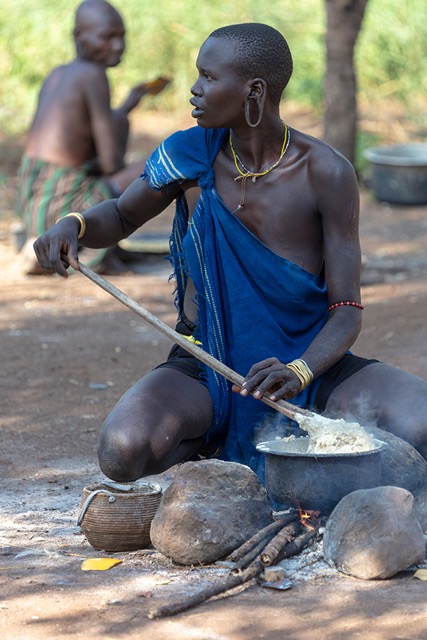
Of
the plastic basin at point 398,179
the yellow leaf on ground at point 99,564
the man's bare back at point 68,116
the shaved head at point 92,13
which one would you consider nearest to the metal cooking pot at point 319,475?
the yellow leaf on ground at point 99,564

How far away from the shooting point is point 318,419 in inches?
123

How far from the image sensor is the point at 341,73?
845cm

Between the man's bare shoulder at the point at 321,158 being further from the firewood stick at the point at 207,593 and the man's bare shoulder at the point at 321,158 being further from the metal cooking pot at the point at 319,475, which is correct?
the firewood stick at the point at 207,593

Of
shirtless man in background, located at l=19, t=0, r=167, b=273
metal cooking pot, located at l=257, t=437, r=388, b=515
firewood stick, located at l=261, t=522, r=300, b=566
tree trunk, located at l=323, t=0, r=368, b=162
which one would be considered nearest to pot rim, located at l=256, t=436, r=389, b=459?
metal cooking pot, located at l=257, t=437, r=388, b=515

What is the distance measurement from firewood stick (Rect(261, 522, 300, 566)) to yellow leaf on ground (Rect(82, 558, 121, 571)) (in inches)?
17.4

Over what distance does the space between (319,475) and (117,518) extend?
598 mm

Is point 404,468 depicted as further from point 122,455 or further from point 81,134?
point 81,134

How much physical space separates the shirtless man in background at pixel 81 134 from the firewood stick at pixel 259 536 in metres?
4.56

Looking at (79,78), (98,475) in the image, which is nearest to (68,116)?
(79,78)

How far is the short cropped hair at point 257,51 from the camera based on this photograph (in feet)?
10.6

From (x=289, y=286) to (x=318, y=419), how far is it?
1.54 ft

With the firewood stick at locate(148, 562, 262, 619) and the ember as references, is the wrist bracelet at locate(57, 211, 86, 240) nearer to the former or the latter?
the ember

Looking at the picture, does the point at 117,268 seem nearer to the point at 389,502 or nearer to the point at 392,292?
the point at 392,292

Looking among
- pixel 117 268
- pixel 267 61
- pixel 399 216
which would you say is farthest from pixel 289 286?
pixel 399 216
